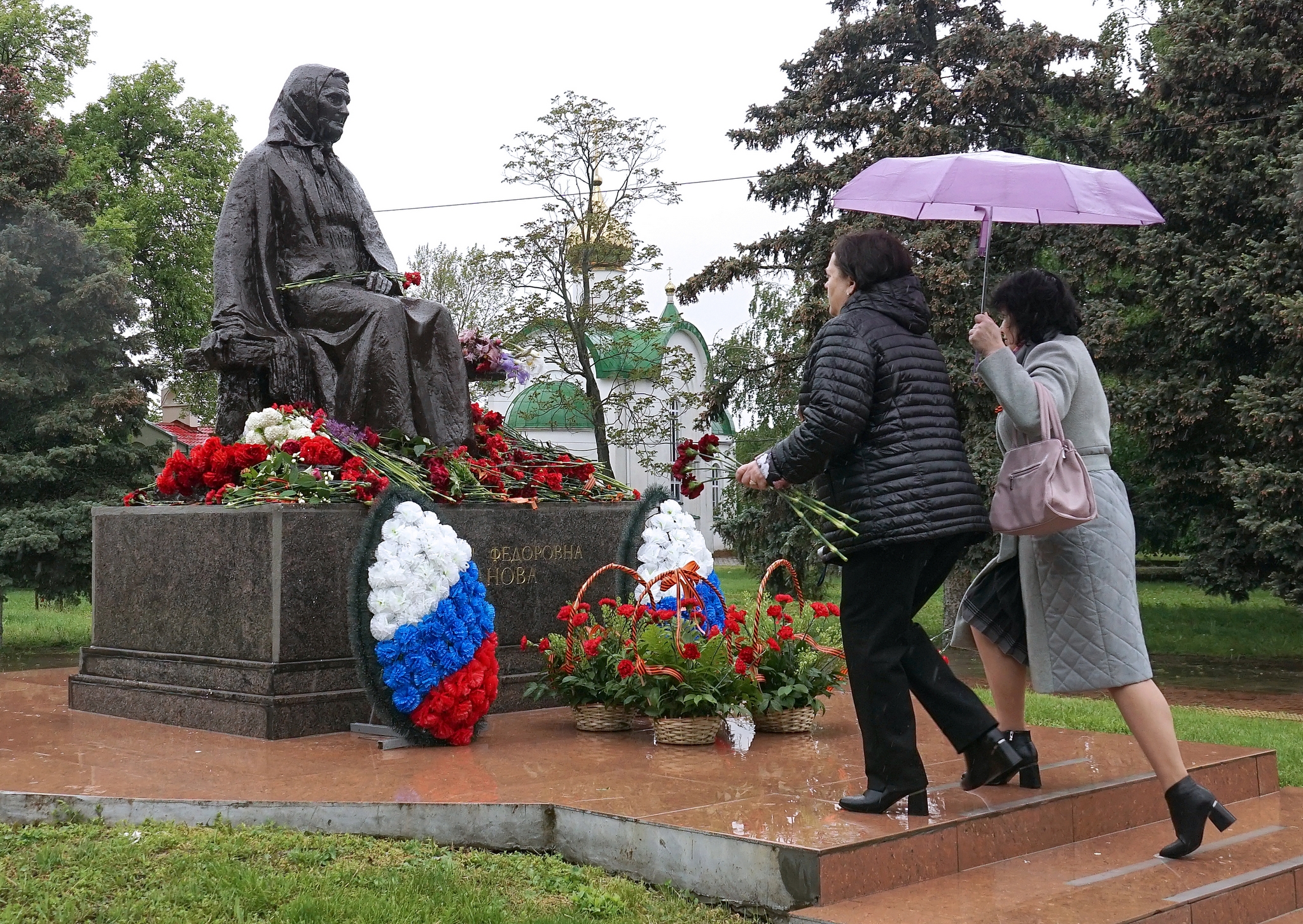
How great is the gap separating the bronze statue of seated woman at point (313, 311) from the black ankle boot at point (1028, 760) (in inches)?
142

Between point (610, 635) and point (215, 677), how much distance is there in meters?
1.84

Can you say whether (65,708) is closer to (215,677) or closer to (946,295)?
(215,677)

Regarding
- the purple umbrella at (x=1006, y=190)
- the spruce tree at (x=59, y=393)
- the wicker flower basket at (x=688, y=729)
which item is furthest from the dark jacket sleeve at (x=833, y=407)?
the spruce tree at (x=59, y=393)

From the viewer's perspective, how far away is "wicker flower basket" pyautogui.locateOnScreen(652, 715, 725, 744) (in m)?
5.48

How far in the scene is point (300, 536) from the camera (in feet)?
19.4

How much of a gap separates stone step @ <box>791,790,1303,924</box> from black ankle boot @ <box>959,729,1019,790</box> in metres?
0.27

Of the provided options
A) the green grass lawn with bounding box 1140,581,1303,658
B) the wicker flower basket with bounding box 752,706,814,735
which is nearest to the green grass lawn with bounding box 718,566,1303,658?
the green grass lawn with bounding box 1140,581,1303,658

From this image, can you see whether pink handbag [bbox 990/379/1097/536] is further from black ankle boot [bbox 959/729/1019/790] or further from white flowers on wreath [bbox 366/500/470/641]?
white flowers on wreath [bbox 366/500/470/641]

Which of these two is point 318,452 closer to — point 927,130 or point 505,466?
point 505,466

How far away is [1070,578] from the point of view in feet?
13.7

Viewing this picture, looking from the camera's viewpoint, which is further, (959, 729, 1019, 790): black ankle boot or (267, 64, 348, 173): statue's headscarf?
(267, 64, 348, 173): statue's headscarf

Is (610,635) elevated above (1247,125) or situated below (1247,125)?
below

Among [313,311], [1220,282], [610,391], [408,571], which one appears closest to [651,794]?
[408,571]

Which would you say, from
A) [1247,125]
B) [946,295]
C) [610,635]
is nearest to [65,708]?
[610,635]
